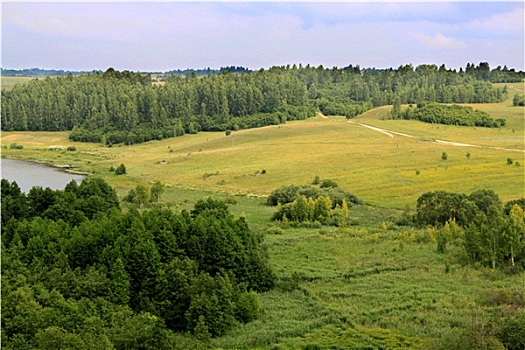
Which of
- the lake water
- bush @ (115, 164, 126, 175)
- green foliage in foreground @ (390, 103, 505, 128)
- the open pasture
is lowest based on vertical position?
the open pasture

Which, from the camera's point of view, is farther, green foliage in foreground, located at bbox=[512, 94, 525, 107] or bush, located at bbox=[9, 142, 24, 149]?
green foliage in foreground, located at bbox=[512, 94, 525, 107]

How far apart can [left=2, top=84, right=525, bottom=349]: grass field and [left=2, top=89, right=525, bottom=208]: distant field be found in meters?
0.21

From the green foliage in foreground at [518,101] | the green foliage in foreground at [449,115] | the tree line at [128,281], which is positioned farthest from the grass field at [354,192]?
the green foliage in foreground at [449,115]

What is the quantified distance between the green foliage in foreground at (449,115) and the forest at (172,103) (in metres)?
8.31

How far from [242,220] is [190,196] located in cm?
3083

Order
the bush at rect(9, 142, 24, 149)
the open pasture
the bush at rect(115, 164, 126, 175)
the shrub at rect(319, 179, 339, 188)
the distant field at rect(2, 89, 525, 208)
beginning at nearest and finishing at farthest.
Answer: the open pasture < the distant field at rect(2, 89, 525, 208) < the shrub at rect(319, 179, 339, 188) < the bush at rect(115, 164, 126, 175) < the bush at rect(9, 142, 24, 149)

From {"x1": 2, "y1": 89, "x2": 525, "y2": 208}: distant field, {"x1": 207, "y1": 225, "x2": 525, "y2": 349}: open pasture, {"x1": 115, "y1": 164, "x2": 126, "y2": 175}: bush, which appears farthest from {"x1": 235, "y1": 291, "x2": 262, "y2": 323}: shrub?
{"x1": 115, "y1": 164, "x2": 126, "y2": 175}: bush

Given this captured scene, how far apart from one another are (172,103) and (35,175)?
174ft

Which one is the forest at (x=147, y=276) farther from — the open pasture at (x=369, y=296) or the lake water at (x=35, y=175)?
the lake water at (x=35, y=175)

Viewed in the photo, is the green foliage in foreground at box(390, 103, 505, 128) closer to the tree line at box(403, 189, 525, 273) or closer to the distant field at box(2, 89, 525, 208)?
the distant field at box(2, 89, 525, 208)

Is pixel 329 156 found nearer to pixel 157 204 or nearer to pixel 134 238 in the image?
pixel 157 204

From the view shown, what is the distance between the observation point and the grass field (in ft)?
94.3

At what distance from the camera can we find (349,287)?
3438cm

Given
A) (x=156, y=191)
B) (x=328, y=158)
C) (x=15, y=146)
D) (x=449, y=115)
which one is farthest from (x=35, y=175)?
(x=449, y=115)
